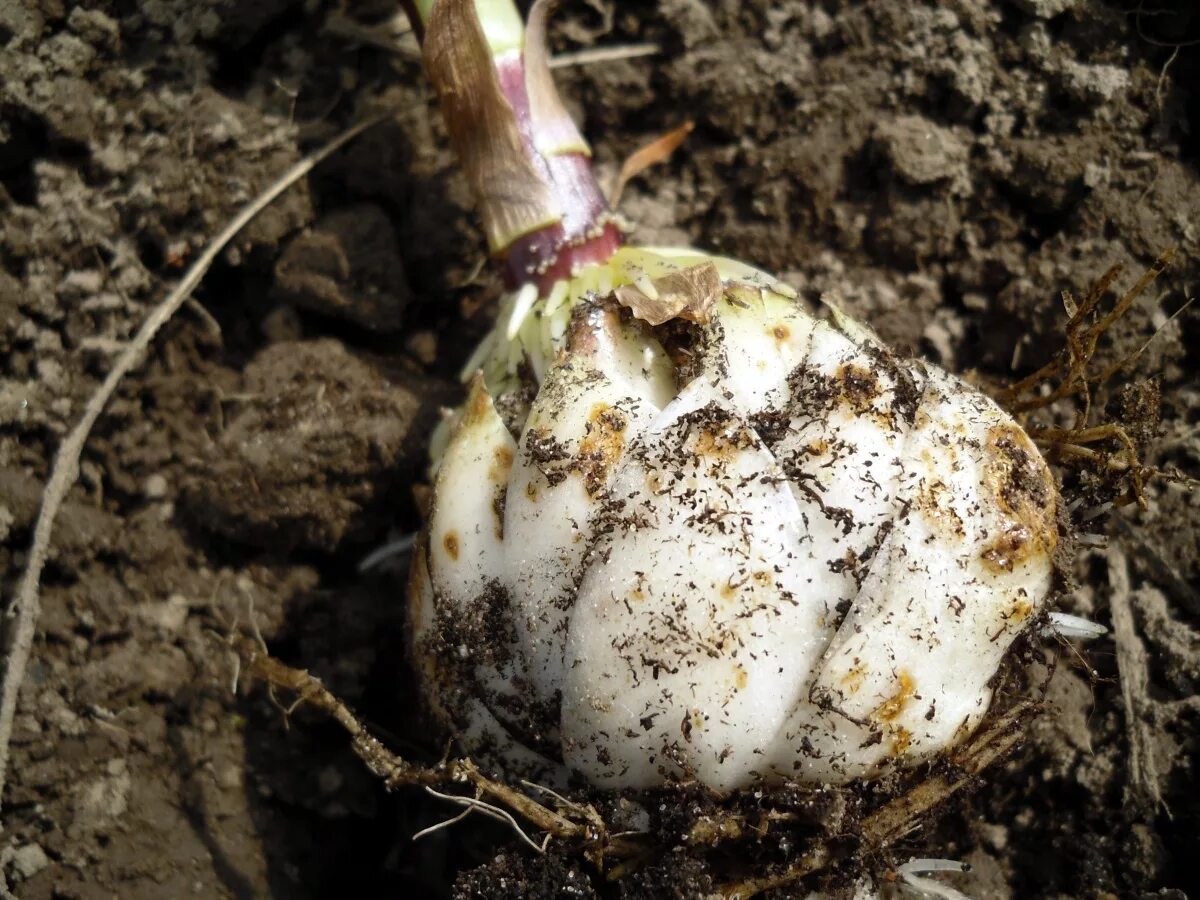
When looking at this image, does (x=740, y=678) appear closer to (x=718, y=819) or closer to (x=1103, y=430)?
(x=718, y=819)

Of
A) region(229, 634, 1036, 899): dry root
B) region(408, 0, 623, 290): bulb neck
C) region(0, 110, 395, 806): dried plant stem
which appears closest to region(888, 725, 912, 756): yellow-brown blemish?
region(229, 634, 1036, 899): dry root

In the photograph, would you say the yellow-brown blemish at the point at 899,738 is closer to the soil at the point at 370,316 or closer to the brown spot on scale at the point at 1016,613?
the brown spot on scale at the point at 1016,613

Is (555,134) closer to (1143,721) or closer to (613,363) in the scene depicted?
(613,363)

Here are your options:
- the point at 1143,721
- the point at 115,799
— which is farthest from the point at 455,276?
the point at 1143,721

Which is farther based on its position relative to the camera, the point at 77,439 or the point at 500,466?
the point at 77,439

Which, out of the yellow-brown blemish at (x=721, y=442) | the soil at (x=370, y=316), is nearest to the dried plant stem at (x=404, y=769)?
the soil at (x=370, y=316)

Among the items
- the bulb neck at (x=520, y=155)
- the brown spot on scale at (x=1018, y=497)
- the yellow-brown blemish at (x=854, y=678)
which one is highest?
the bulb neck at (x=520, y=155)

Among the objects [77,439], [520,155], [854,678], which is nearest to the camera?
→ [854,678]

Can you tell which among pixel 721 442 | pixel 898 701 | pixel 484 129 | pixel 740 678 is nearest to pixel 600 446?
pixel 721 442
